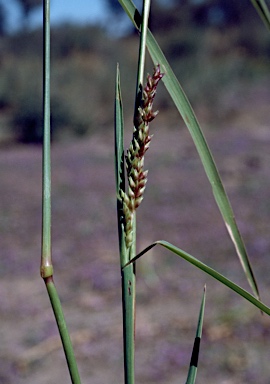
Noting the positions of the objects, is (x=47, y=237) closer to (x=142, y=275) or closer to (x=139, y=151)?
(x=139, y=151)

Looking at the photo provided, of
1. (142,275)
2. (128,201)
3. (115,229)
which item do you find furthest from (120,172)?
(115,229)

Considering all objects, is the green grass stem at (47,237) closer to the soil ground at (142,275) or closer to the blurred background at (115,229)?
the blurred background at (115,229)

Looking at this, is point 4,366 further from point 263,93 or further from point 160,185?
point 263,93

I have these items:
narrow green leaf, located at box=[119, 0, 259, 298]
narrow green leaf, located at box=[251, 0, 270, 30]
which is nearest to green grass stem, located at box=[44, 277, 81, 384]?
narrow green leaf, located at box=[119, 0, 259, 298]

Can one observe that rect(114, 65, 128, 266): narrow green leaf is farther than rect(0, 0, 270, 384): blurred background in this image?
No

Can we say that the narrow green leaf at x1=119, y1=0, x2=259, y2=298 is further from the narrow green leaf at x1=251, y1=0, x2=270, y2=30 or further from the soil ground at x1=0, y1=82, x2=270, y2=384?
the soil ground at x1=0, y1=82, x2=270, y2=384

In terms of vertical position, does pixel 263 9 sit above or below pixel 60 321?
above

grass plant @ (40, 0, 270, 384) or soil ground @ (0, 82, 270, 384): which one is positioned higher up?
soil ground @ (0, 82, 270, 384)

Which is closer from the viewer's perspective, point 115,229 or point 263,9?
point 263,9
